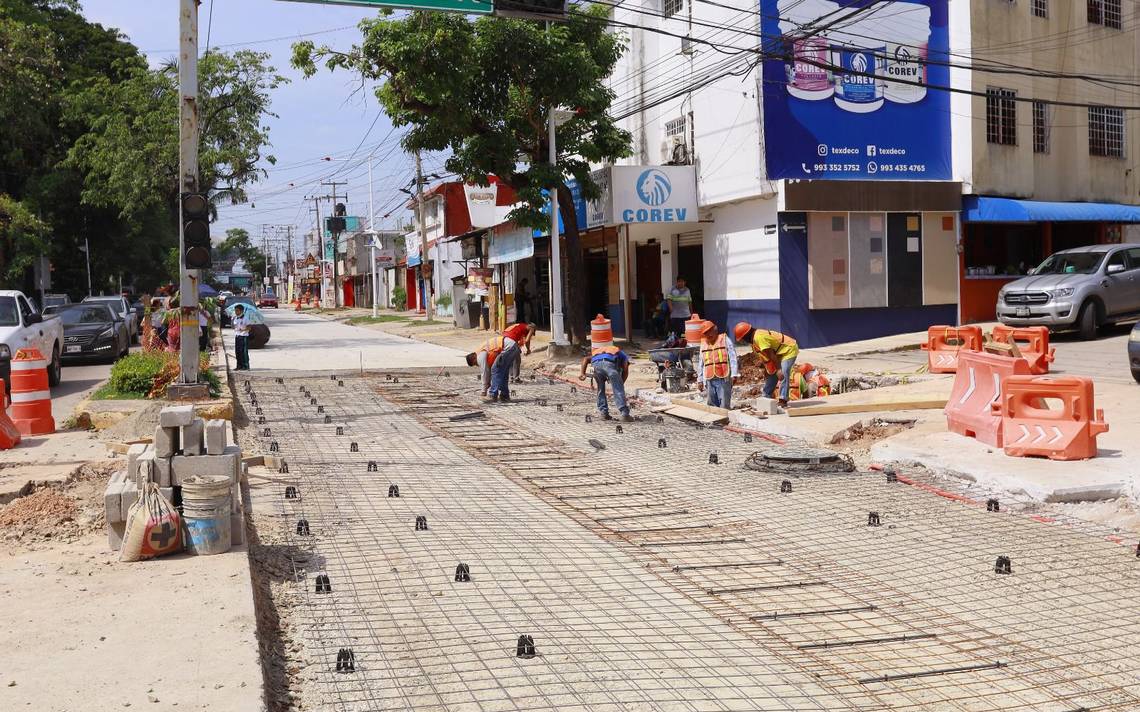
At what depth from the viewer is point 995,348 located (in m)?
14.8

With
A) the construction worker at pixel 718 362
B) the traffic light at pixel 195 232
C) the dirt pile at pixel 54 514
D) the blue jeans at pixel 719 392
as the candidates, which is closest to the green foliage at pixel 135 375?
the traffic light at pixel 195 232

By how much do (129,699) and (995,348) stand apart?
1355 cm

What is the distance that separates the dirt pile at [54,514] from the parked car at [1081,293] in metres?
17.1

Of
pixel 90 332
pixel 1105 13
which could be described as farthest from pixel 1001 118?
pixel 90 332

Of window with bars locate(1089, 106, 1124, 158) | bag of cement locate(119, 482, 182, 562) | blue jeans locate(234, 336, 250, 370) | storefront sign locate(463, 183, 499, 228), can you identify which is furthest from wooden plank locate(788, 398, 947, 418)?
storefront sign locate(463, 183, 499, 228)

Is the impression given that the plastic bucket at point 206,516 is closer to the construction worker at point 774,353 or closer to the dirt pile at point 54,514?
the dirt pile at point 54,514

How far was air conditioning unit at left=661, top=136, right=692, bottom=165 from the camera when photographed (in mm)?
24672

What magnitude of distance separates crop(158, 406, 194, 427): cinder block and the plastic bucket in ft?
1.63

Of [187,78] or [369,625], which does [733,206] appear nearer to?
[187,78]

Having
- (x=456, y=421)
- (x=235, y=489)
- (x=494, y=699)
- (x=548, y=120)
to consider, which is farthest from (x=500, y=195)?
(x=494, y=699)

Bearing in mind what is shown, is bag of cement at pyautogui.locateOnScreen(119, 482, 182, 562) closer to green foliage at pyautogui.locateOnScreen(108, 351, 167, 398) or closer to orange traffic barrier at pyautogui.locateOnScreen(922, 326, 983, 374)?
green foliage at pyautogui.locateOnScreen(108, 351, 167, 398)

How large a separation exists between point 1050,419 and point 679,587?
16.9 ft

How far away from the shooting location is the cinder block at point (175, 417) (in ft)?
21.3

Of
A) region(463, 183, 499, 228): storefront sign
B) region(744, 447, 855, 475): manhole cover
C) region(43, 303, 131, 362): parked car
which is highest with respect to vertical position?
region(463, 183, 499, 228): storefront sign
